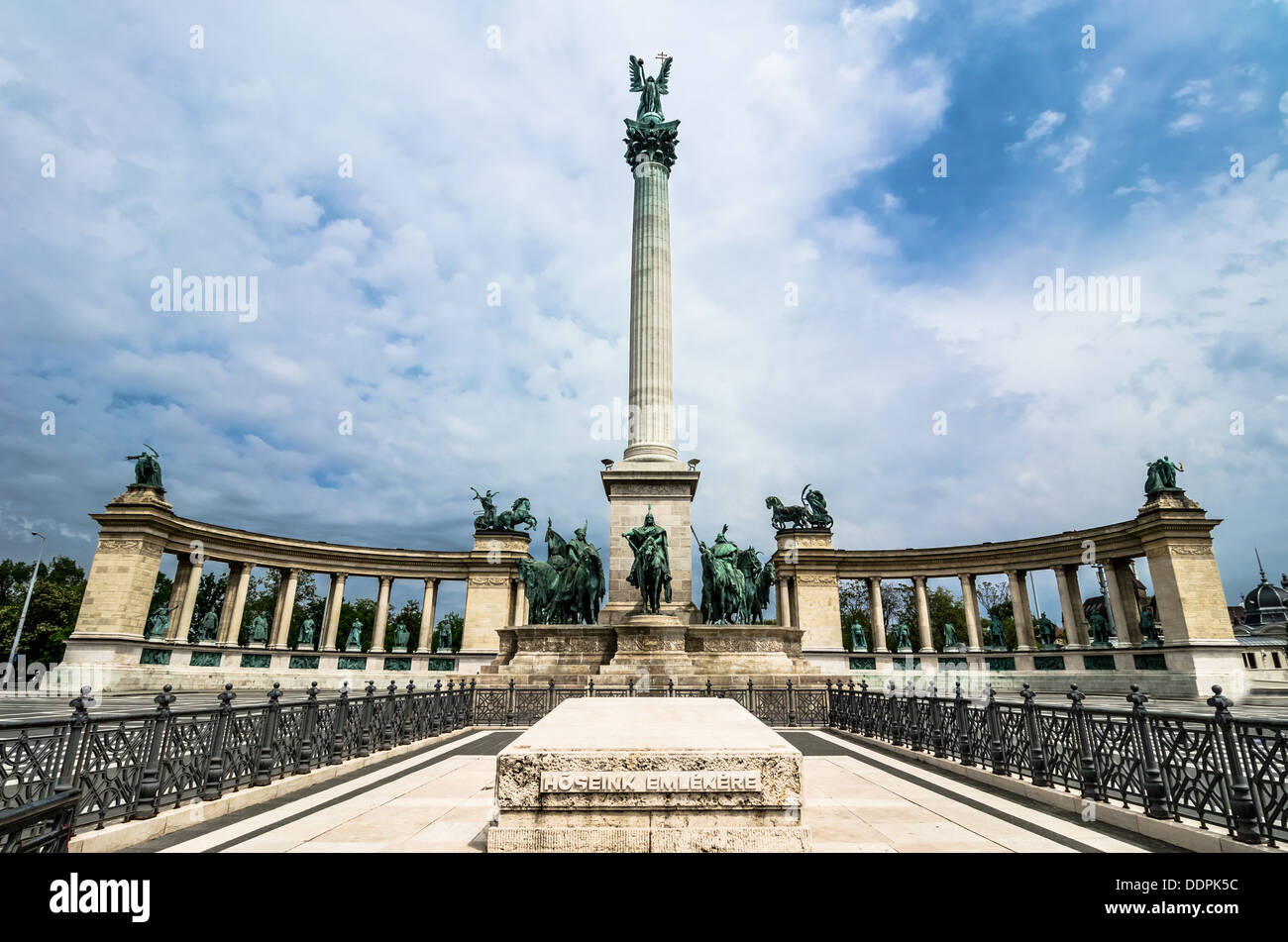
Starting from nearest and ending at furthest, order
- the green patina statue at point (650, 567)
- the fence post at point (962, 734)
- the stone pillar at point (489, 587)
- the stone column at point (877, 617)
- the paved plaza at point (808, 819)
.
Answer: the paved plaza at point (808, 819) < the fence post at point (962, 734) < the green patina statue at point (650, 567) < the stone pillar at point (489, 587) < the stone column at point (877, 617)

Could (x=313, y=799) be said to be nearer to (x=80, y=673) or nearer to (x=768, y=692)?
(x=768, y=692)

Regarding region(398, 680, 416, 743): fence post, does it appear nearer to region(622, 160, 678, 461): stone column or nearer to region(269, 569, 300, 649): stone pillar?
region(622, 160, 678, 461): stone column

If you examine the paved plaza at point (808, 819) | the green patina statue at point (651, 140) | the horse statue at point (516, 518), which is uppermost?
the green patina statue at point (651, 140)

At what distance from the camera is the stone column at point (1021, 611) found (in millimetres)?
45469

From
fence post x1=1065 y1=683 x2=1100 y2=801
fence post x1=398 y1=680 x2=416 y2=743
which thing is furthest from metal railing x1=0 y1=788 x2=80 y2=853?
fence post x1=398 y1=680 x2=416 y2=743

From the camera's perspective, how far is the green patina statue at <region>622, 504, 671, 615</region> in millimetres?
23500

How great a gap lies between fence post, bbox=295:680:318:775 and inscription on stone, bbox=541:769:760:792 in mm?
6579

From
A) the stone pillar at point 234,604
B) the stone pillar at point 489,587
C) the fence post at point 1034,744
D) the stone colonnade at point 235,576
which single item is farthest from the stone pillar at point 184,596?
the fence post at point 1034,744

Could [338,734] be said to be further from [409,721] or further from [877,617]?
[877,617]

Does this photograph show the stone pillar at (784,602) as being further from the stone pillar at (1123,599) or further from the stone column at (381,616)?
the stone column at (381,616)

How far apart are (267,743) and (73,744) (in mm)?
3141

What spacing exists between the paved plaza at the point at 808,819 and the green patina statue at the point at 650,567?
44.1 ft
